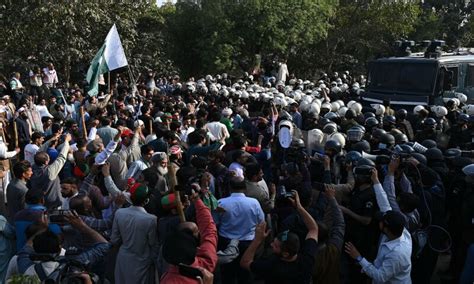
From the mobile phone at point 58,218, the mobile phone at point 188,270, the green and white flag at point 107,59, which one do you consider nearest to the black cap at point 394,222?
the mobile phone at point 188,270

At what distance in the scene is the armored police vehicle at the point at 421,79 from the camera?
620 inches

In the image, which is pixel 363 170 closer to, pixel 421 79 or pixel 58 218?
pixel 58 218

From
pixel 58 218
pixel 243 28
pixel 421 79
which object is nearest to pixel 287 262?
pixel 58 218

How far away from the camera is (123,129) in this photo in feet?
34.1

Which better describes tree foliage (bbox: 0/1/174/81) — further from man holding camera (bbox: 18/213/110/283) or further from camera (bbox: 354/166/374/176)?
man holding camera (bbox: 18/213/110/283)

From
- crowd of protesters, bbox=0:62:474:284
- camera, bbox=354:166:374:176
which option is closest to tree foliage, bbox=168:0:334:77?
crowd of protesters, bbox=0:62:474:284

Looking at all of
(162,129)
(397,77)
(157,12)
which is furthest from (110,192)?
(157,12)

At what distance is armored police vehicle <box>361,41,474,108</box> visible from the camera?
15.8m

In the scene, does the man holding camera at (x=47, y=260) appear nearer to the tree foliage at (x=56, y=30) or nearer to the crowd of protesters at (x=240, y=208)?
the crowd of protesters at (x=240, y=208)

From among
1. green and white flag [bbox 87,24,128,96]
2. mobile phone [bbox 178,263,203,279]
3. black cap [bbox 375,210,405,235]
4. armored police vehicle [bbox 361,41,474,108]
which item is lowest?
armored police vehicle [bbox 361,41,474,108]

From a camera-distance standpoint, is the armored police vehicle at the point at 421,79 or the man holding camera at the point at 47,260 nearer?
the man holding camera at the point at 47,260

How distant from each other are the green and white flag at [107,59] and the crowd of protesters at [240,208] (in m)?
1.70

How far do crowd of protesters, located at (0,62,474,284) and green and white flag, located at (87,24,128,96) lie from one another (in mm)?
1695

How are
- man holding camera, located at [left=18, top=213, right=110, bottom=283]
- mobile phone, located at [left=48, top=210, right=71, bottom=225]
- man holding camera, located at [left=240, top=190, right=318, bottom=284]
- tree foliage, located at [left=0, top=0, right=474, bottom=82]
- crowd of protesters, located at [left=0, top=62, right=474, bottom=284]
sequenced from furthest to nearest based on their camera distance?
1. tree foliage, located at [left=0, top=0, right=474, bottom=82]
2. mobile phone, located at [left=48, top=210, right=71, bottom=225]
3. crowd of protesters, located at [left=0, top=62, right=474, bottom=284]
4. man holding camera, located at [left=240, top=190, right=318, bottom=284]
5. man holding camera, located at [left=18, top=213, right=110, bottom=283]
